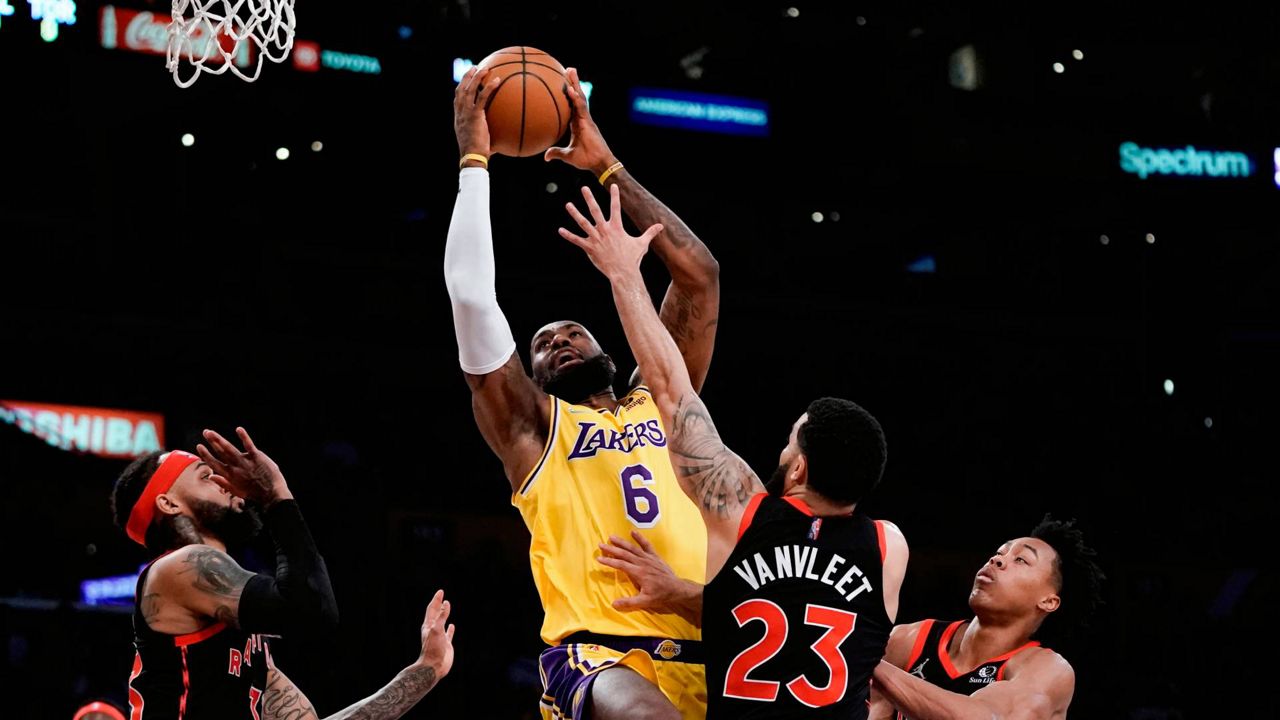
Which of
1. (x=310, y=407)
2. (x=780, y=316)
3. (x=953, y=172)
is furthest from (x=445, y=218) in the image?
(x=953, y=172)

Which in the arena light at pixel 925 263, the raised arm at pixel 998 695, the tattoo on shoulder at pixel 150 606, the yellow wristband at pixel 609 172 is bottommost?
the raised arm at pixel 998 695

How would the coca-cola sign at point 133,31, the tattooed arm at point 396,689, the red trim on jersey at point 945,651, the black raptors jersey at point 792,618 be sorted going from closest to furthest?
the black raptors jersey at point 792,618
the tattooed arm at point 396,689
the red trim on jersey at point 945,651
the coca-cola sign at point 133,31

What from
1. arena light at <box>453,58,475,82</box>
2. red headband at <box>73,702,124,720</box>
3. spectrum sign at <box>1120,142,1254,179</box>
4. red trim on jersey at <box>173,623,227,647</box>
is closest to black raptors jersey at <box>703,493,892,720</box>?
red trim on jersey at <box>173,623,227,647</box>

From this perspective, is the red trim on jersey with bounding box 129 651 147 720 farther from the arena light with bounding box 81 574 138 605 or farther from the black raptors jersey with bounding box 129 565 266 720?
the arena light with bounding box 81 574 138 605

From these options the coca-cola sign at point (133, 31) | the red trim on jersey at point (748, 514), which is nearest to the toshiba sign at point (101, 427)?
the coca-cola sign at point (133, 31)

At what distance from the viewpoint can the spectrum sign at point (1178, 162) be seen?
16.2 meters

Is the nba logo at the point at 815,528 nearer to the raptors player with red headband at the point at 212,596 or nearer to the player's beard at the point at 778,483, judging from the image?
the player's beard at the point at 778,483

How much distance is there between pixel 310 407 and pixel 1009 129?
317 inches

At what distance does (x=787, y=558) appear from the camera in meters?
3.98

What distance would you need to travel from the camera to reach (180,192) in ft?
43.8

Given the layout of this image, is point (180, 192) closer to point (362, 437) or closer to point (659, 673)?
point (362, 437)

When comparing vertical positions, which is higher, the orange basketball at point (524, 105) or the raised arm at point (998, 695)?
the orange basketball at point (524, 105)

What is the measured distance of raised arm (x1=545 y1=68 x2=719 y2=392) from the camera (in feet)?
16.5

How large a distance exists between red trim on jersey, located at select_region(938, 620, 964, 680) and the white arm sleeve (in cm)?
202
